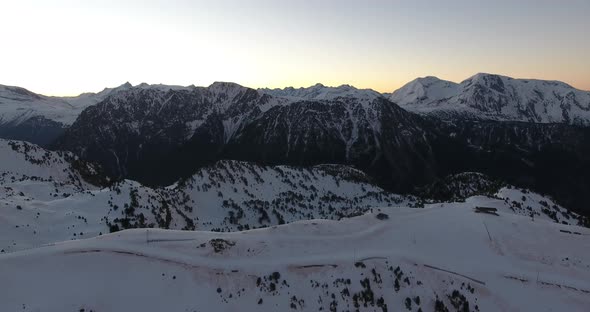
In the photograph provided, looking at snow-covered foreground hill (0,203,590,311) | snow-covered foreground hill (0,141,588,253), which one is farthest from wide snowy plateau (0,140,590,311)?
snow-covered foreground hill (0,141,588,253)

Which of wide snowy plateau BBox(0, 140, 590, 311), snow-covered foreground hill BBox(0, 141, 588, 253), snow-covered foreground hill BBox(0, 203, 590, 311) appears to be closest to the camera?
snow-covered foreground hill BBox(0, 203, 590, 311)

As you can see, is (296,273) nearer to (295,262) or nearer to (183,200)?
(295,262)

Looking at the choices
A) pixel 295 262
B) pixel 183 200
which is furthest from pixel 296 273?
pixel 183 200

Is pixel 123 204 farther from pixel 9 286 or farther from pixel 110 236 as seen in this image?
pixel 9 286

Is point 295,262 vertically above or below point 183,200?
above

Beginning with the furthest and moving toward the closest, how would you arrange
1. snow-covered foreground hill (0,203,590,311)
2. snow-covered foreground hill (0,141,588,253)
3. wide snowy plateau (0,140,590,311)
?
snow-covered foreground hill (0,141,588,253) → wide snowy plateau (0,140,590,311) → snow-covered foreground hill (0,203,590,311)

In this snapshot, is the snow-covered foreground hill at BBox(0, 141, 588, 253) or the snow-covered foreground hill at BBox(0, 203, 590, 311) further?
the snow-covered foreground hill at BBox(0, 141, 588, 253)

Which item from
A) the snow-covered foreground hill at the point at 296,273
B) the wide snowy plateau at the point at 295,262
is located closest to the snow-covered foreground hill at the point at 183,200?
the wide snowy plateau at the point at 295,262

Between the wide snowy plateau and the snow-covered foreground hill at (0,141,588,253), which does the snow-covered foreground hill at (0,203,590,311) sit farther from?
the snow-covered foreground hill at (0,141,588,253)
